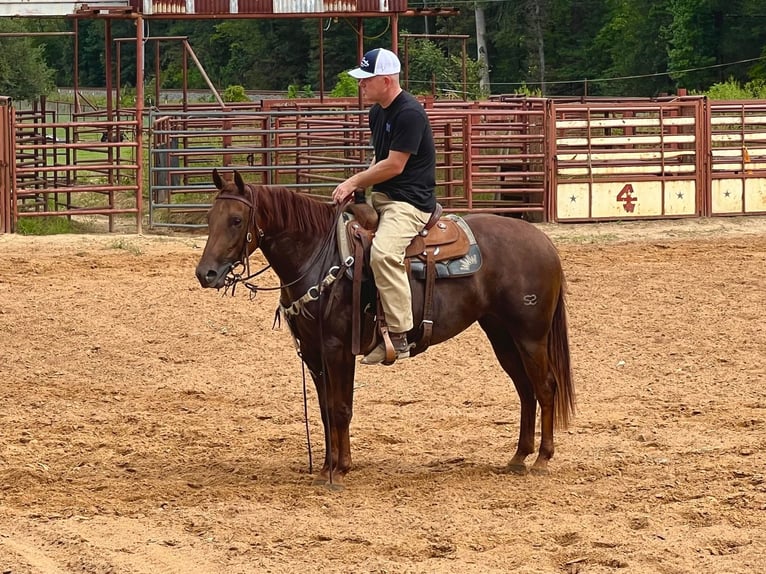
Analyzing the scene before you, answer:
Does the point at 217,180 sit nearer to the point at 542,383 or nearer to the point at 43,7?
the point at 542,383

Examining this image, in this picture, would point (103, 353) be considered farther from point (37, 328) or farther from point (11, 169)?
point (11, 169)

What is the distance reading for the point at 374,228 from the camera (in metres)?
6.33

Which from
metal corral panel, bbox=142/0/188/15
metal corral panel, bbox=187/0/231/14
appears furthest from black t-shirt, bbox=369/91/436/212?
metal corral panel, bbox=187/0/231/14

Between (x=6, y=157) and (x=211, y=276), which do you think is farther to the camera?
(x=6, y=157)

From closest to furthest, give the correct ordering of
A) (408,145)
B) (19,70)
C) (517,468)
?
(408,145)
(517,468)
(19,70)

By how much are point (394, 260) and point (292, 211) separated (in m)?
0.59

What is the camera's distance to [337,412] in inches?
248

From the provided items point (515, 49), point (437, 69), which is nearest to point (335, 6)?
point (437, 69)

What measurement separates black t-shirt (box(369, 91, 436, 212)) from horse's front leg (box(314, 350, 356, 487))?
89 cm

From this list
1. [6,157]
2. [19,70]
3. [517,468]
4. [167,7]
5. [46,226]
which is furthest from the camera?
[19,70]

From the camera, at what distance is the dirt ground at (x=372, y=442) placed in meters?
5.13

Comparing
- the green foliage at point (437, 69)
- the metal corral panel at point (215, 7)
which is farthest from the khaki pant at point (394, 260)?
the green foliage at point (437, 69)

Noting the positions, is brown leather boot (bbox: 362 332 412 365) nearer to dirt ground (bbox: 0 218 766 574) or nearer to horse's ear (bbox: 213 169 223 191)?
dirt ground (bbox: 0 218 766 574)

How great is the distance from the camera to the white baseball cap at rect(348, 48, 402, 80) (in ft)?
19.7
